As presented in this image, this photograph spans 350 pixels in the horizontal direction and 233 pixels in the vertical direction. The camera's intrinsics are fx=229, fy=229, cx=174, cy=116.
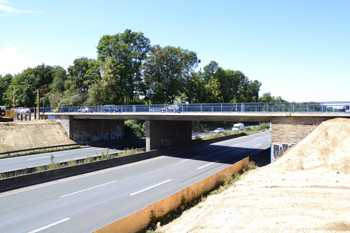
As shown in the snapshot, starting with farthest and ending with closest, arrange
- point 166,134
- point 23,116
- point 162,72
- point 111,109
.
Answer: point 162,72, point 23,116, point 111,109, point 166,134

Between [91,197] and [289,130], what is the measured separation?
1529cm

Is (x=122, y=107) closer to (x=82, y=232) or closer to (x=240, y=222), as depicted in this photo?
(x=82, y=232)

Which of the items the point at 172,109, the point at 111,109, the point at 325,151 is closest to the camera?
the point at 325,151

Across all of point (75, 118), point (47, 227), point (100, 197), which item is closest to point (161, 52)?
point (75, 118)

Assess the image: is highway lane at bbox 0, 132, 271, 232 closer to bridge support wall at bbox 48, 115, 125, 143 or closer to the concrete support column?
the concrete support column

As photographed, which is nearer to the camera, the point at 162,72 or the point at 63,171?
the point at 63,171

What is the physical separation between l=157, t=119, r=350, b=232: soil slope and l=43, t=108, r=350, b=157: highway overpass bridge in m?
1.73

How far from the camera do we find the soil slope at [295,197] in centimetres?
762

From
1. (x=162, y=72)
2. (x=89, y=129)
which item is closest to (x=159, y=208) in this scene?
(x=89, y=129)

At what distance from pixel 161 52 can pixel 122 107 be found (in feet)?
83.3

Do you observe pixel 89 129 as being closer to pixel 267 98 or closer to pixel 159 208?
pixel 159 208

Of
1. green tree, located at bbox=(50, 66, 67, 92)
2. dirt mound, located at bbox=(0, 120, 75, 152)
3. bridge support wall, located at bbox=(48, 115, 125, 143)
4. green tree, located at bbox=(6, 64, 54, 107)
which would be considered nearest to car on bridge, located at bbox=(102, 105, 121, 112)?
bridge support wall, located at bbox=(48, 115, 125, 143)

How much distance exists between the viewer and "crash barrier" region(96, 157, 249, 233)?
7766mm

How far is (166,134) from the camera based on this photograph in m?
32.1
